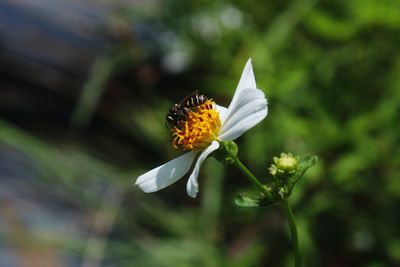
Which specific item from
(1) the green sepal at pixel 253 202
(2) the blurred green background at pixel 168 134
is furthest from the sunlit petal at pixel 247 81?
(2) the blurred green background at pixel 168 134

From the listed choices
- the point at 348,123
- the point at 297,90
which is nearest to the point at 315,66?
the point at 297,90

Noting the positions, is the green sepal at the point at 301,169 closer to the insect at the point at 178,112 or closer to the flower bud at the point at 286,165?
the flower bud at the point at 286,165

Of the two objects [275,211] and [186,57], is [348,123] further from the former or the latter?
[186,57]

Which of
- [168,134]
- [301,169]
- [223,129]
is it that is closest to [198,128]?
[223,129]

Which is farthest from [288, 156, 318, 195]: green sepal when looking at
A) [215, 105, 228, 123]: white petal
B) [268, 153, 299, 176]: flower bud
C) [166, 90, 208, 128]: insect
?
[166, 90, 208, 128]: insect

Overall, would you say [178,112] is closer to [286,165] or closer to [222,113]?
[222,113]

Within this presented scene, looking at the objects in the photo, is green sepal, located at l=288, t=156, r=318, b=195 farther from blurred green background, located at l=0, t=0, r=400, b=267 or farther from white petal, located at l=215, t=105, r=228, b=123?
blurred green background, located at l=0, t=0, r=400, b=267

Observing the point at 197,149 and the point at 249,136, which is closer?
the point at 197,149
